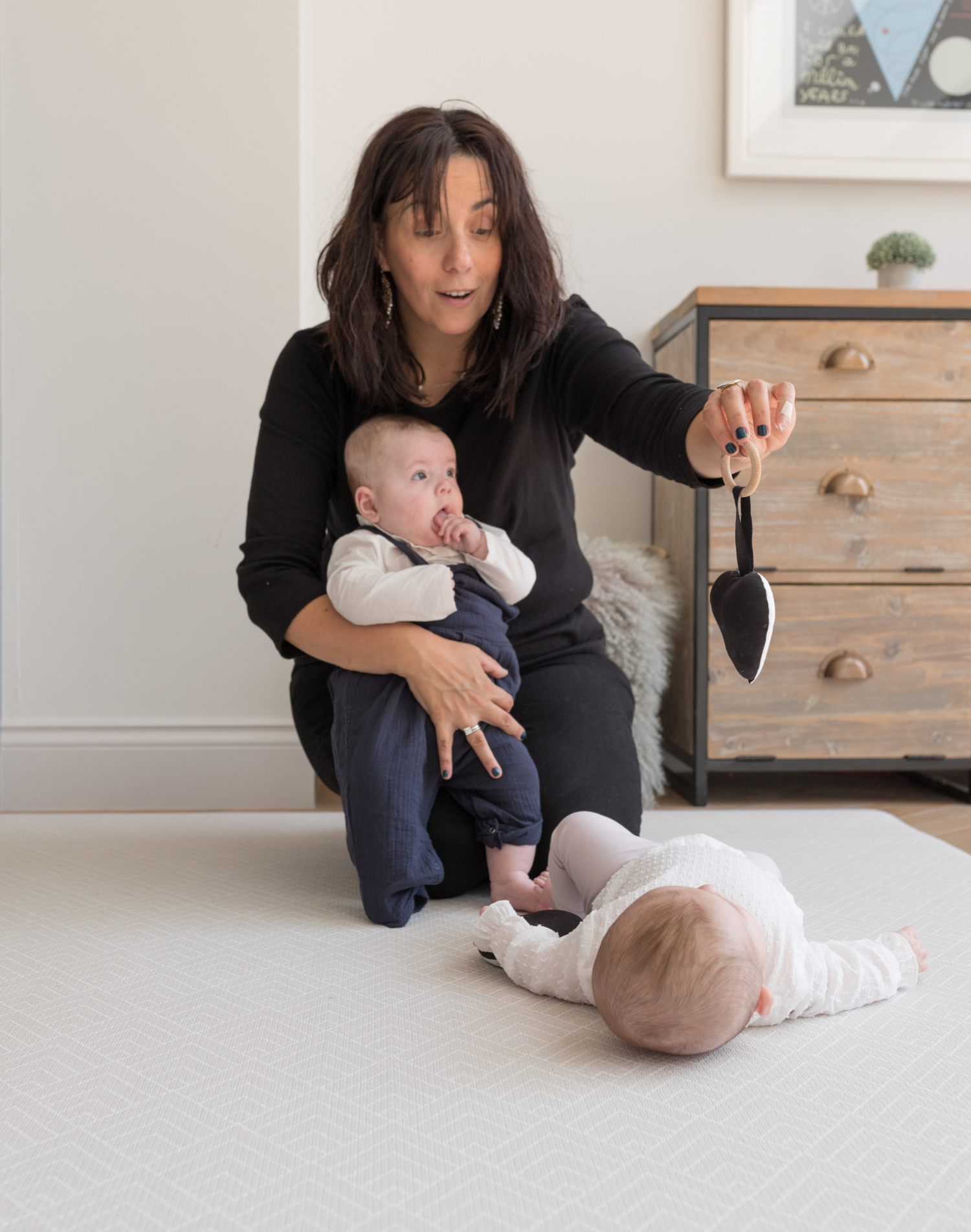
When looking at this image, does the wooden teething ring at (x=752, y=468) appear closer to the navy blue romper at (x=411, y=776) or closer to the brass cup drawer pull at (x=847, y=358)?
the navy blue romper at (x=411, y=776)

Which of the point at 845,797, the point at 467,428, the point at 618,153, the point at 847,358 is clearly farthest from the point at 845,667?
the point at 618,153

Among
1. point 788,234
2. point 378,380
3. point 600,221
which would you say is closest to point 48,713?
point 378,380

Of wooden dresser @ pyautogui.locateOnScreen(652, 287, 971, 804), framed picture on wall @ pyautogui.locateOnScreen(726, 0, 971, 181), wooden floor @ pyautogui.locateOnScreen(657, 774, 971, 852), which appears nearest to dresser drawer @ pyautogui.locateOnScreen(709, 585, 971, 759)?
wooden dresser @ pyautogui.locateOnScreen(652, 287, 971, 804)

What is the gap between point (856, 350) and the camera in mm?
1859

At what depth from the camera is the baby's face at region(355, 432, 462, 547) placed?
1.27 meters

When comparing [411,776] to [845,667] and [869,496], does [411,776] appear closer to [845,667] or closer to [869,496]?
[845,667]

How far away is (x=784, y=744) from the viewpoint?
1909 millimetres

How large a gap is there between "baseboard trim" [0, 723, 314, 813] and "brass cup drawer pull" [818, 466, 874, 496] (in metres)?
1.09

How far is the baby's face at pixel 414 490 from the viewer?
127 centimetres

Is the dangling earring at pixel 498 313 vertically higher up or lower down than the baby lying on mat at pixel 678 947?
higher up

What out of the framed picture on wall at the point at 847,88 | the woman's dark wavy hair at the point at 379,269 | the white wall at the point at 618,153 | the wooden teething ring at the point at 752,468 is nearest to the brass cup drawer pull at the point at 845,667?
the white wall at the point at 618,153

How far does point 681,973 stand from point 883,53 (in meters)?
2.20

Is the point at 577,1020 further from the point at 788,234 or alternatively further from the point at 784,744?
the point at 788,234

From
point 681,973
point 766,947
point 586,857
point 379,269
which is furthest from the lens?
point 379,269
